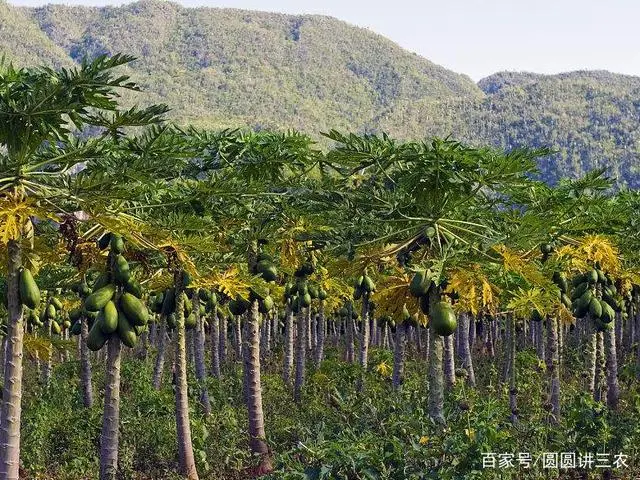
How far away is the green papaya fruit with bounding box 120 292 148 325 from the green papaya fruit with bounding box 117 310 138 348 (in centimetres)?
5

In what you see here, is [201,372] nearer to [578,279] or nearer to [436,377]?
[578,279]

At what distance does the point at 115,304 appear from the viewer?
8500 mm

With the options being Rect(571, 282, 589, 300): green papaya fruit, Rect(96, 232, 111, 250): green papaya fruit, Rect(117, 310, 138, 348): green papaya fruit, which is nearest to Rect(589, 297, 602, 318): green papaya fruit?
Rect(571, 282, 589, 300): green papaya fruit

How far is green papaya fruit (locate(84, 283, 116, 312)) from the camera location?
815 cm

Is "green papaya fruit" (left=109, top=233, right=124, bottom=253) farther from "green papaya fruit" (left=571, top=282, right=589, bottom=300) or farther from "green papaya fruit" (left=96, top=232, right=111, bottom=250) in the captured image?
"green papaya fruit" (left=571, top=282, right=589, bottom=300)

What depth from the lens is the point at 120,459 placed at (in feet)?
44.5

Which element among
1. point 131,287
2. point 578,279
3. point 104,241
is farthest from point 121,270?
point 578,279

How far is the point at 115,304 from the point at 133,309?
250mm

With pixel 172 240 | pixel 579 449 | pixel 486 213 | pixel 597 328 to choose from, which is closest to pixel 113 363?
pixel 172 240

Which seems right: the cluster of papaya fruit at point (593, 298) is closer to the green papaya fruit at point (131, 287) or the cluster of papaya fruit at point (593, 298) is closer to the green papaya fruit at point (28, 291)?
the green papaya fruit at point (131, 287)

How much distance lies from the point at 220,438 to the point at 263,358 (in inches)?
579

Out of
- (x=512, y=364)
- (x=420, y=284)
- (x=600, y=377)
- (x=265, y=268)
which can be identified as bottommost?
(x=600, y=377)

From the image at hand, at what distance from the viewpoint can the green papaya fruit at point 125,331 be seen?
27.5ft

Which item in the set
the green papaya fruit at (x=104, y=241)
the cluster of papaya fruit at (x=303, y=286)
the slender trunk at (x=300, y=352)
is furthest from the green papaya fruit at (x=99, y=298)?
the slender trunk at (x=300, y=352)
